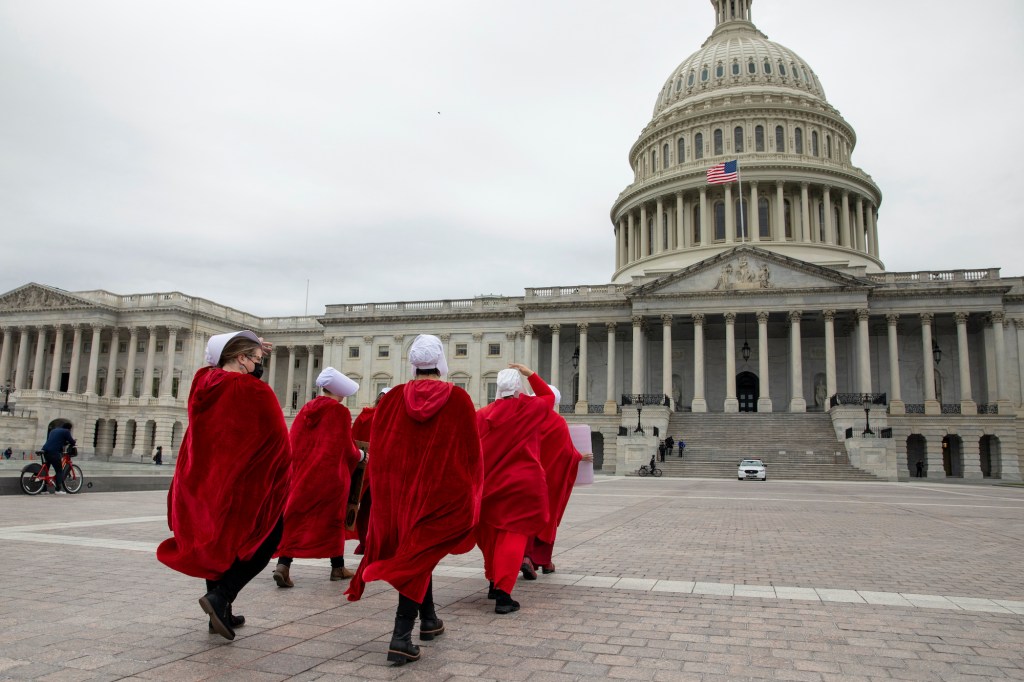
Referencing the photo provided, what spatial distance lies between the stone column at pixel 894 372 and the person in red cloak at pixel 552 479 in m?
51.8

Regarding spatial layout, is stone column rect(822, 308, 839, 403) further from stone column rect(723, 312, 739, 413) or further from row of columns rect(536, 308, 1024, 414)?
stone column rect(723, 312, 739, 413)

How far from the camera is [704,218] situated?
233 ft

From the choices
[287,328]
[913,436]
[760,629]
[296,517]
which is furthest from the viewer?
[287,328]

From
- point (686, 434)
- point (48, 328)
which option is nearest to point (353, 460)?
point (686, 434)

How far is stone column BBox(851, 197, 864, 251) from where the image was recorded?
239 feet

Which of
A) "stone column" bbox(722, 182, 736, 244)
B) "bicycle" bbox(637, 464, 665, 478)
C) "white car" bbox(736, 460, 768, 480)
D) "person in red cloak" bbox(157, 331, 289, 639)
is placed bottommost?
"bicycle" bbox(637, 464, 665, 478)

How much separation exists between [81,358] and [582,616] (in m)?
83.0

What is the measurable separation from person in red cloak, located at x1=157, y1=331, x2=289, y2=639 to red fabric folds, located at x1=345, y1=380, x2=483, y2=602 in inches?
31.3

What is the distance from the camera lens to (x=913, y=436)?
54.9m

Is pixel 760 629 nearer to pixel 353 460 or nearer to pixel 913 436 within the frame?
pixel 353 460

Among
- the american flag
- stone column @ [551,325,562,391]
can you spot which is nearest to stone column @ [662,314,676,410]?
stone column @ [551,325,562,391]

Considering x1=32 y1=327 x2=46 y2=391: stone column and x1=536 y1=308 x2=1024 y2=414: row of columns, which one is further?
x1=32 y1=327 x2=46 y2=391: stone column

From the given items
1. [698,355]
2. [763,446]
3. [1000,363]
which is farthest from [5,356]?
[1000,363]

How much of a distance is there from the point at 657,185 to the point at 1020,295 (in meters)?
31.4
